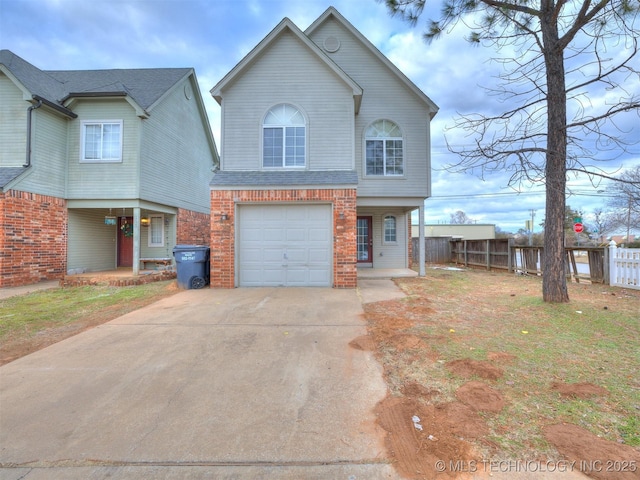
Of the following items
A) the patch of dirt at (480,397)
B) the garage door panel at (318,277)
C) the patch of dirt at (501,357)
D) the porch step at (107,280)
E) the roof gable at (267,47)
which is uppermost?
the roof gable at (267,47)

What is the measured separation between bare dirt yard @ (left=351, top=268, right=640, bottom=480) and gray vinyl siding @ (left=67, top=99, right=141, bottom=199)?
10.7 m

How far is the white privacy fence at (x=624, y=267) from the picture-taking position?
828 centimetres

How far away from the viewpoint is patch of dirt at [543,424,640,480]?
1.93 meters

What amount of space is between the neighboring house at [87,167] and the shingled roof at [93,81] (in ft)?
0.15

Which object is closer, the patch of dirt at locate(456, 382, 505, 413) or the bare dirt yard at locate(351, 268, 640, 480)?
the bare dirt yard at locate(351, 268, 640, 480)

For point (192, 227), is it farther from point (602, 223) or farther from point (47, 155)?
point (602, 223)

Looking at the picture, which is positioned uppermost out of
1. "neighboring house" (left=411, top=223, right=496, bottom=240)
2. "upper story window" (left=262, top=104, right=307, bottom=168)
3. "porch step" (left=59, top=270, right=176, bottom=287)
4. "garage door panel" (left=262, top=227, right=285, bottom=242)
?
"upper story window" (left=262, top=104, right=307, bottom=168)

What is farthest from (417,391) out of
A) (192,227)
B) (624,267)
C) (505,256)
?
(192,227)

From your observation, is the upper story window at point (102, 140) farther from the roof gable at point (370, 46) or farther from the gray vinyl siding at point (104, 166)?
the roof gable at point (370, 46)

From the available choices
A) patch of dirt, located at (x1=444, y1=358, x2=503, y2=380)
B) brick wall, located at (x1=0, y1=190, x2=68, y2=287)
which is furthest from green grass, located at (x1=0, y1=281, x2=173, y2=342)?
patch of dirt, located at (x1=444, y1=358, x2=503, y2=380)

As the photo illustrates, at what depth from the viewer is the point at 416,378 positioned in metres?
3.22

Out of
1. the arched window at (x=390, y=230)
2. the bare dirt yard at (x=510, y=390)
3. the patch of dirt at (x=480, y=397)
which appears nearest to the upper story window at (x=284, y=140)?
the bare dirt yard at (x=510, y=390)

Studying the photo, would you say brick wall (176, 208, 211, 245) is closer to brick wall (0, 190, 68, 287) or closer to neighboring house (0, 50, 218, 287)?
neighboring house (0, 50, 218, 287)

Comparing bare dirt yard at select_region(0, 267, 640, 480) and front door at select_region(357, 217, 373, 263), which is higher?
front door at select_region(357, 217, 373, 263)
